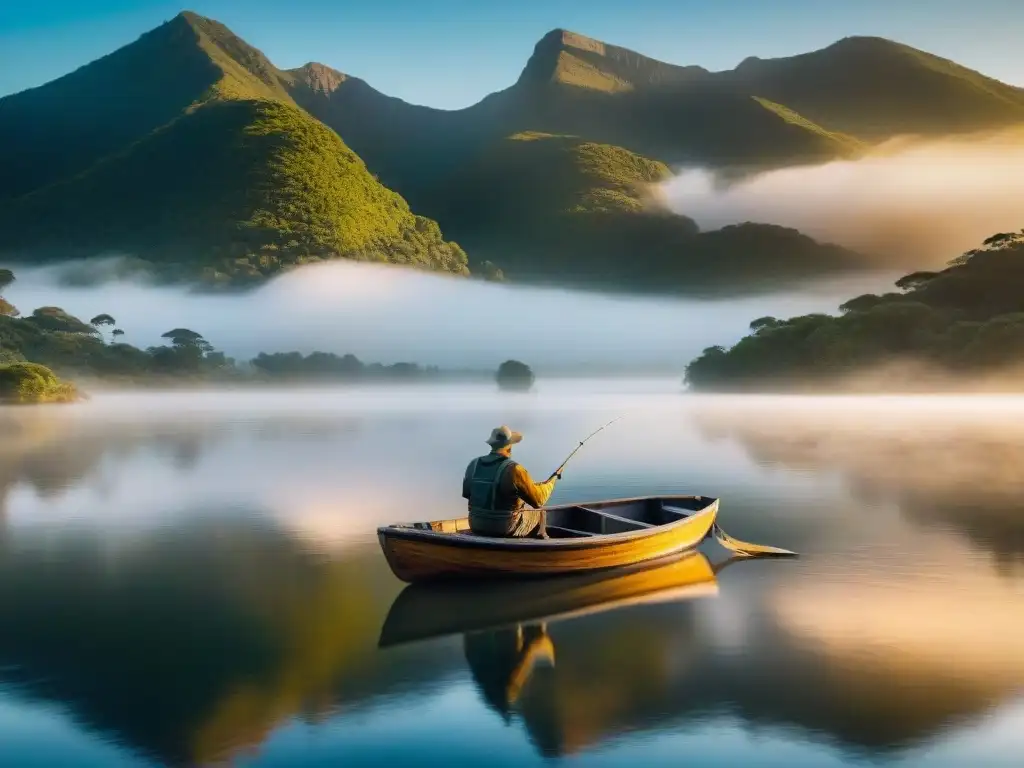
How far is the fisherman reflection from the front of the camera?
8.45m

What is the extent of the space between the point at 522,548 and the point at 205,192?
139 m

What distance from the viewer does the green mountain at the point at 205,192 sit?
136 m

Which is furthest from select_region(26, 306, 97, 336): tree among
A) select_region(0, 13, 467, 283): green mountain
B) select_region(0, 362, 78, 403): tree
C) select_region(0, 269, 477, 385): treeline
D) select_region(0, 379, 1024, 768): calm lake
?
select_region(0, 379, 1024, 768): calm lake

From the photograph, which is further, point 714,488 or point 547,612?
point 714,488

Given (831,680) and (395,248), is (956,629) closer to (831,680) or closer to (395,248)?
(831,680)

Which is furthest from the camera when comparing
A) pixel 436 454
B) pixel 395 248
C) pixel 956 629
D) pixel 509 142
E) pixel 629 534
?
pixel 509 142

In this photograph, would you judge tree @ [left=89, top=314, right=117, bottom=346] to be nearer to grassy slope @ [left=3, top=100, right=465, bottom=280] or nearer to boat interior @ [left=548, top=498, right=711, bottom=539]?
grassy slope @ [left=3, top=100, right=465, bottom=280]

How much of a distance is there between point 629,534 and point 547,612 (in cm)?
191

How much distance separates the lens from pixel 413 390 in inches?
5482

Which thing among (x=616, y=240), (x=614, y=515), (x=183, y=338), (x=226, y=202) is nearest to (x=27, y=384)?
(x=183, y=338)

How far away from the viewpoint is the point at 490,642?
9.98 metres

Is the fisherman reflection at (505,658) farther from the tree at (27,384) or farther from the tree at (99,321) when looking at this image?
the tree at (99,321)

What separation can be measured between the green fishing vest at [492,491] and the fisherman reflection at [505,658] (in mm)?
1822

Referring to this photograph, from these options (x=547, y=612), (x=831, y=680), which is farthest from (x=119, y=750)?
(x=831, y=680)
